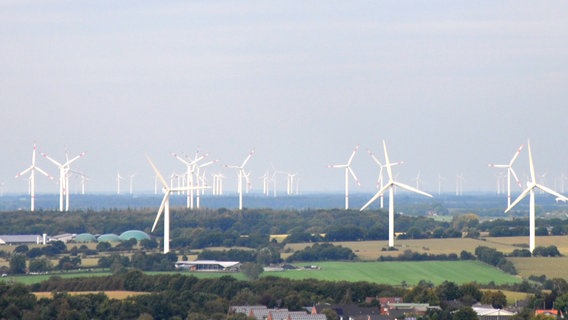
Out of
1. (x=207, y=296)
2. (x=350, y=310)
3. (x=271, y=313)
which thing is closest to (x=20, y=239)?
(x=207, y=296)

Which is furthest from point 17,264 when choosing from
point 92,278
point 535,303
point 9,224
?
point 9,224

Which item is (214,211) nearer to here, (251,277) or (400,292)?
(251,277)

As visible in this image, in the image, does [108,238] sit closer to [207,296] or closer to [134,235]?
[134,235]

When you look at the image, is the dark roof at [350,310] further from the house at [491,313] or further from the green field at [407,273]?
the green field at [407,273]

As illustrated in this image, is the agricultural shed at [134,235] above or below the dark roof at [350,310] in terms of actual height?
above

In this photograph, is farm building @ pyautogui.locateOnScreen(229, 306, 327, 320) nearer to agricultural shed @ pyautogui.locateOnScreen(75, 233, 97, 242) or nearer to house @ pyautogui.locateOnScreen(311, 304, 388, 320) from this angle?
house @ pyautogui.locateOnScreen(311, 304, 388, 320)

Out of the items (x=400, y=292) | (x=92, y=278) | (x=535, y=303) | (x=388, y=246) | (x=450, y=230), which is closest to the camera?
(x=535, y=303)

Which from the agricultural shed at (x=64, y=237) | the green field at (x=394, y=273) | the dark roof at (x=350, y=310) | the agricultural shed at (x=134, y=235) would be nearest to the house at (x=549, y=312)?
the dark roof at (x=350, y=310)
